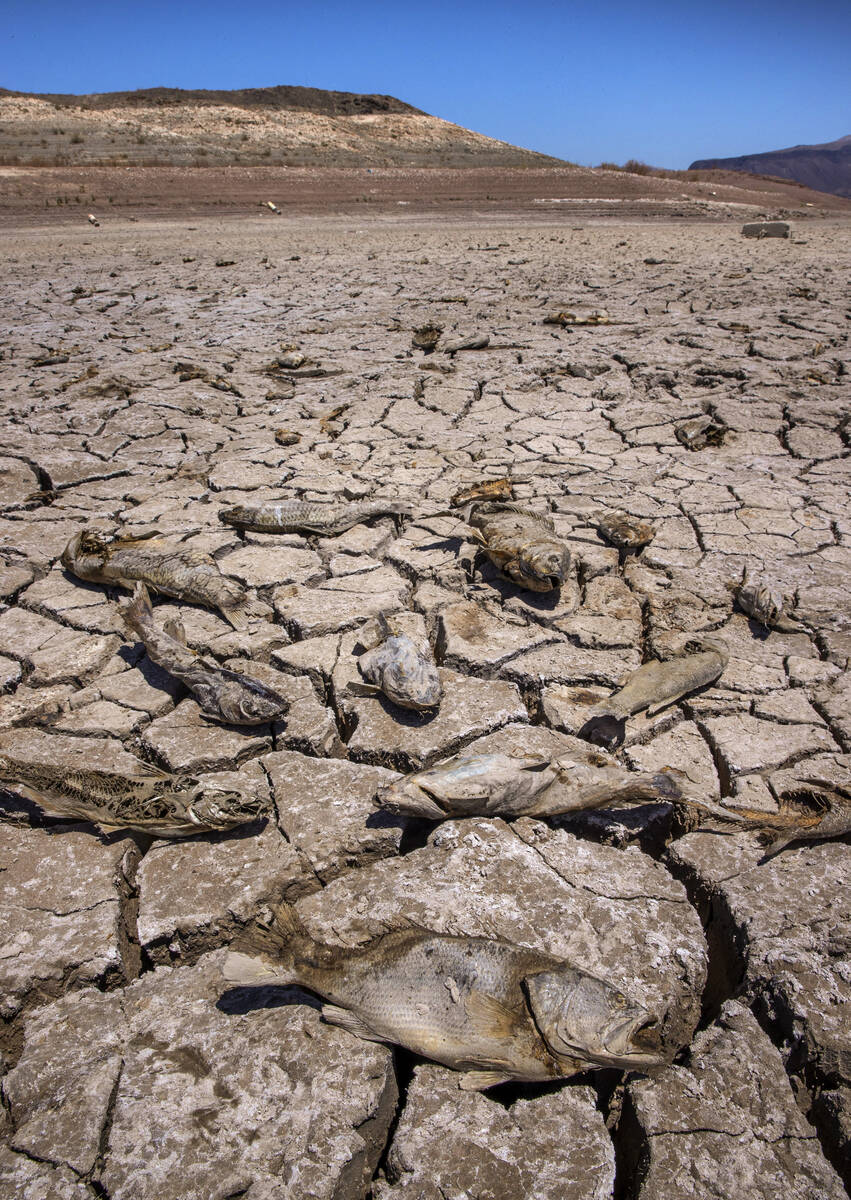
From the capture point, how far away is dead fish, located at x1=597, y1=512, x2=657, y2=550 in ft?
10.4

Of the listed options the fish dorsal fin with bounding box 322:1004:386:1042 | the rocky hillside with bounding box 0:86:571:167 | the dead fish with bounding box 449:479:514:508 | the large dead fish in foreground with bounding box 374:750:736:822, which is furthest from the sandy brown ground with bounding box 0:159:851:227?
the fish dorsal fin with bounding box 322:1004:386:1042

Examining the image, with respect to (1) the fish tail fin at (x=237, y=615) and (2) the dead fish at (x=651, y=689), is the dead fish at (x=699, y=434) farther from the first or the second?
(1) the fish tail fin at (x=237, y=615)

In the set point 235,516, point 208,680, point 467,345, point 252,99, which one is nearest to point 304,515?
point 235,516

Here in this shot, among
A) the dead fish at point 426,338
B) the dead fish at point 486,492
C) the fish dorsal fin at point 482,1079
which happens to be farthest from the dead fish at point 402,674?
the dead fish at point 426,338

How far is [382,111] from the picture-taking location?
31.7m

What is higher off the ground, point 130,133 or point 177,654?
point 130,133

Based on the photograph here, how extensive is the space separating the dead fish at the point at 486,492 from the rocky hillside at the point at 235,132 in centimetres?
1944

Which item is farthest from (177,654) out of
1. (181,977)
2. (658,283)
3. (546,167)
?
(546,167)

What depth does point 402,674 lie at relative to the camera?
7.63 feet

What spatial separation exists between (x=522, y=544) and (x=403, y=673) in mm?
878

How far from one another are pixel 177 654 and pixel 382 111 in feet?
120

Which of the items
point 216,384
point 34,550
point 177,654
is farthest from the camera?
point 216,384

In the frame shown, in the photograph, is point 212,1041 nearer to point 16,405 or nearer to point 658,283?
point 16,405

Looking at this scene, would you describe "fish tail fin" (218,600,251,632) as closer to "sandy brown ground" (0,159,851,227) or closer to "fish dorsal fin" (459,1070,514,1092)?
"fish dorsal fin" (459,1070,514,1092)
